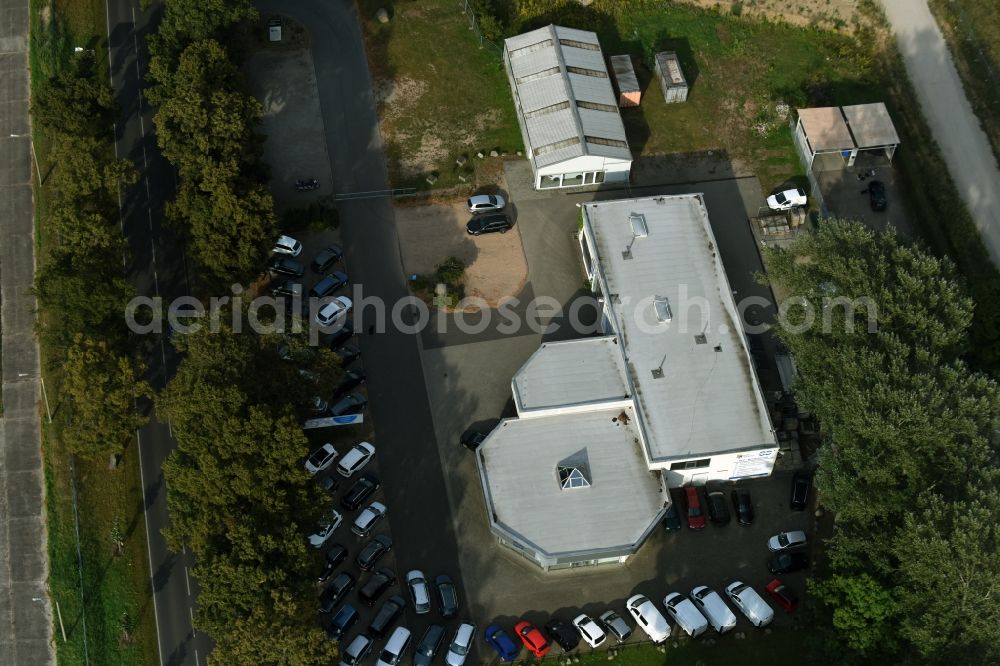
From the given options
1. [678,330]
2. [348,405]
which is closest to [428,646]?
[348,405]

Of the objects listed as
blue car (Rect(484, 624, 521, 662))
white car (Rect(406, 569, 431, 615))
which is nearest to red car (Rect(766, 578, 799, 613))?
blue car (Rect(484, 624, 521, 662))

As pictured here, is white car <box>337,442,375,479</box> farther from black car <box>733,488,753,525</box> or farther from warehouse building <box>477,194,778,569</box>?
black car <box>733,488,753,525</box>

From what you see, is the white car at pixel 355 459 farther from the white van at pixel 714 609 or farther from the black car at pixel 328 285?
the white van at pixel 714 609

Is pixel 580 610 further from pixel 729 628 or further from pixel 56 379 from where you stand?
pixel 56 379

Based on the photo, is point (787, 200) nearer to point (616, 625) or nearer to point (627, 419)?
point (627, 419)

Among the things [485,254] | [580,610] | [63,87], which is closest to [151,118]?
[63,87]
